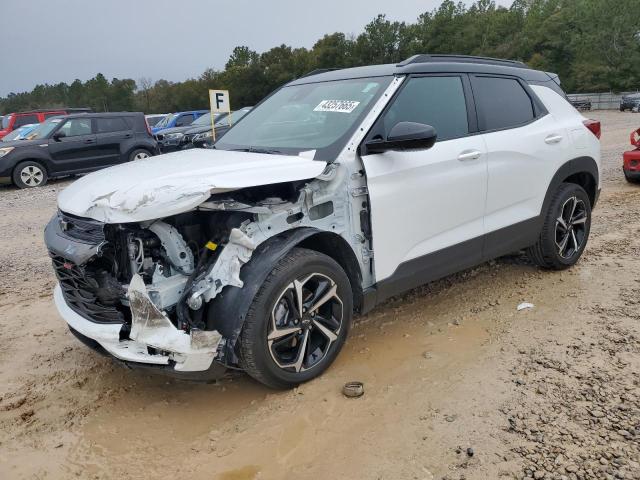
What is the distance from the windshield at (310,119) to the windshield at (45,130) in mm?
10817

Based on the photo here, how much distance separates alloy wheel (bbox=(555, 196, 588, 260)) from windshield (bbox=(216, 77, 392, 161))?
229 cm

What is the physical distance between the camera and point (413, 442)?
2654 millimetres

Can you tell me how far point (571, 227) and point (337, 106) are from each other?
2670 millimetres

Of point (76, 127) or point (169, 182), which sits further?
point (76, 127)

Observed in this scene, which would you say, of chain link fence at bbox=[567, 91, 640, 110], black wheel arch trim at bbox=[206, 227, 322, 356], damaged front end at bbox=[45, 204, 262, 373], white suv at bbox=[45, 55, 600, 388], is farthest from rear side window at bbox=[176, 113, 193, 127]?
chain link fence at bbox=[567, 91, 640, 110]

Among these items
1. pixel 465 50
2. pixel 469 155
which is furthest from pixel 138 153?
pixel 465 50

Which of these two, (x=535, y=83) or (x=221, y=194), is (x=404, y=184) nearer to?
(x=221, y=194)

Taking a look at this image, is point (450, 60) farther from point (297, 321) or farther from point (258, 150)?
point (297, 321)

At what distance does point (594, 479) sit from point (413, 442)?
2.67 ft

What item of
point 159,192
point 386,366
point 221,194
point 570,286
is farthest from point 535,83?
point 159,192

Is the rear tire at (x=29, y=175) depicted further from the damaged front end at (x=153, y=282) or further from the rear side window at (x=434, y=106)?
the rear side window at (x=434, y=106)

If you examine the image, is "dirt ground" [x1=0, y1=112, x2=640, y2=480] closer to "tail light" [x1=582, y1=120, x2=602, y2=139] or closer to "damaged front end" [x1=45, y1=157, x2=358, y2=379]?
"damaged front end" [x1=45, y1=157, x2=358, y2=379]

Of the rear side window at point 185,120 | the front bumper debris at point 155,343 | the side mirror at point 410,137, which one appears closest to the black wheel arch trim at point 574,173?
the side mirror at point 410,137

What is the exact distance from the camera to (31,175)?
42.2ft
